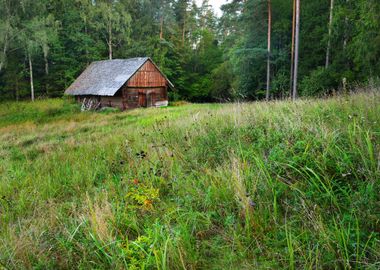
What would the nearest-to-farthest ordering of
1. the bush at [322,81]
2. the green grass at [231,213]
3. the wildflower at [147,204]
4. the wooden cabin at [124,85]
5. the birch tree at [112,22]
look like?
the green grass at [231,213] < the wildflower at [147,204] < the bush at [322,81] < the wooden cabin at [124,85] < the birch tree at [112,22]

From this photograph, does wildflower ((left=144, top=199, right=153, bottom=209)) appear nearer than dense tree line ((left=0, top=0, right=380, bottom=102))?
Yes

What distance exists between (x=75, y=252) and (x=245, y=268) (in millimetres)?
1461

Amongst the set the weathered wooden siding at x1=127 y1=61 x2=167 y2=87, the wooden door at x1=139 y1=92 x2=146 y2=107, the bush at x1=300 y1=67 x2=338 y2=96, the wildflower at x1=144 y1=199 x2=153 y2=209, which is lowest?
the wildflower at x1=144 y1=199 x2=153 y2=209

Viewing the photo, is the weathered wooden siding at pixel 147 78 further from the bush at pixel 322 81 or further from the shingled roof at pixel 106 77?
the bush at pixel 322 81

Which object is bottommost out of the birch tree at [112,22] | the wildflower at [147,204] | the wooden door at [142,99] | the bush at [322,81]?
the wildflower at [147,204]

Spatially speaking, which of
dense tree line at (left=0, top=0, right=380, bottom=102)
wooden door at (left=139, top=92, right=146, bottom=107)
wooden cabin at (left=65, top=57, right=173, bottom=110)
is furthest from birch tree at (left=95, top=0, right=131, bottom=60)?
wooden door at (left=139, top=92, right=146, bottom=107)

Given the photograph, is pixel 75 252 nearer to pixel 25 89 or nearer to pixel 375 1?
pixel 375 1

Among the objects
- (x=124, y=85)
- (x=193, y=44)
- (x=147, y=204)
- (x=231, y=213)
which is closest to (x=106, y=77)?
(x=124, y=85)

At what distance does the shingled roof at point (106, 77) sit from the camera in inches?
984

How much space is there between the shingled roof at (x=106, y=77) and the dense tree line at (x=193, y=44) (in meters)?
4.66

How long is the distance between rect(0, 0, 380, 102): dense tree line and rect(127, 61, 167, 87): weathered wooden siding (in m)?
7.58

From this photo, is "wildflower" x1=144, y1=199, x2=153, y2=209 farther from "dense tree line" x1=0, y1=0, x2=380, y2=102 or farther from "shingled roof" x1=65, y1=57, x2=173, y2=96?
"shingled roof" x1=65, y1=57, x2=173, y2=96

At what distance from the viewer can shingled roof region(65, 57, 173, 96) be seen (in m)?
25.0

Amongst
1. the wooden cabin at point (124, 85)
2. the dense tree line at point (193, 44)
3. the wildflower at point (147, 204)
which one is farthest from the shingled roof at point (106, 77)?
the wildflower at point (147, 204)
